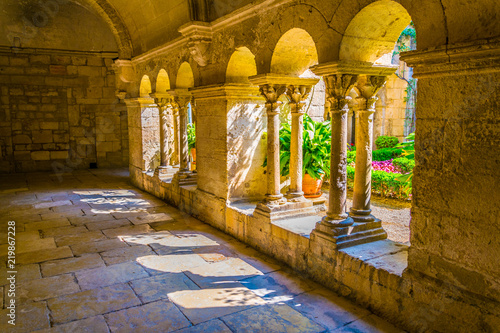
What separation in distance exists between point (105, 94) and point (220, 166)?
715 centimetres

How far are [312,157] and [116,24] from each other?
5135 millimetres

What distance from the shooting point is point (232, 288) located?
128 inches

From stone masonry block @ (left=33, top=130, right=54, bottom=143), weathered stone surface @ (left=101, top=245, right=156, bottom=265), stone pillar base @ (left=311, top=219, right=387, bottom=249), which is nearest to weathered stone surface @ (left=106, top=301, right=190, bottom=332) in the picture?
weathered stone surface @ (left=101, top=245, right=156, bottom=265)

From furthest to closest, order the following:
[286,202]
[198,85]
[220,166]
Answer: [198,85] → [220,166] → [286,202]

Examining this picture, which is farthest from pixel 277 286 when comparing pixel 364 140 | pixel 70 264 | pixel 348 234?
pixel 70 264

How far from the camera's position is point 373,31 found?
10.1ft

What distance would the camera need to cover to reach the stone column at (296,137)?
13.3 feet

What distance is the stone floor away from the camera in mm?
2725

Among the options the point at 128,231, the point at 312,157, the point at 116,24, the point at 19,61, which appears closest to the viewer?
the point at 312,157

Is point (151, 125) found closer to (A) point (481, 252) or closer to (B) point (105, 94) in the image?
(B) point (105, 94)

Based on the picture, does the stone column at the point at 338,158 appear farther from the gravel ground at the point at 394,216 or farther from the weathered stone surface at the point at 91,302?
the weathered stone surface at the point at 91,302

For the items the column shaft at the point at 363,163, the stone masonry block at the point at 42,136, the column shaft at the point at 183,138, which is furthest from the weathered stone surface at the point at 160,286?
the stone masonry block at the point at 42,136

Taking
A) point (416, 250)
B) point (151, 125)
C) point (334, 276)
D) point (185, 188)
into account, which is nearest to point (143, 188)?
point (151, 125)

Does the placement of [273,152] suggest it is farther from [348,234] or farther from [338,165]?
[348,234]
